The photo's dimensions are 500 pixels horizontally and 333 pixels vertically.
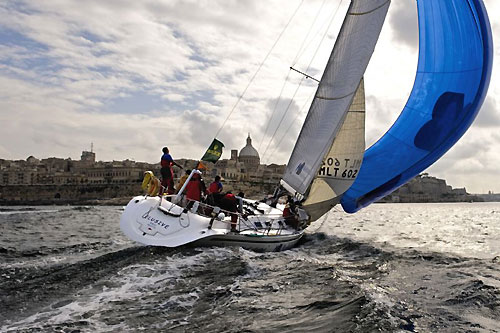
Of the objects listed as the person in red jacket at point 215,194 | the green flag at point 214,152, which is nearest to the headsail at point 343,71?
the green flag at point 214,152

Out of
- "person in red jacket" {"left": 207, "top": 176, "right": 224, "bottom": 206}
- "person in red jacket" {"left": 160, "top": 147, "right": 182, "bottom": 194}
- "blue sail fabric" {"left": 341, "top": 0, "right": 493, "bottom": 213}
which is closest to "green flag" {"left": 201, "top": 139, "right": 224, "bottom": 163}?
"person in red jacket" {"left": 207, "top": 176, "right": 224, "bottom": 206}

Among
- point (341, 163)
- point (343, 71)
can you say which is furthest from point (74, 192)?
point (343, 71)

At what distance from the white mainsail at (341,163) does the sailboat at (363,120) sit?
2cm

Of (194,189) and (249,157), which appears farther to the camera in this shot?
(249,157)

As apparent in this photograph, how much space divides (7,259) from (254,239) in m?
4.05

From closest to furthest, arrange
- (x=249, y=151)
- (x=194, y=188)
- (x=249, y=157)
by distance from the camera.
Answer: (x=194, y=188) → (x=249, y=157) → (x=249, y=151)

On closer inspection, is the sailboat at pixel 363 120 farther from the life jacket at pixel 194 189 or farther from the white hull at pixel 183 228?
the life jacket at pixel 194 189

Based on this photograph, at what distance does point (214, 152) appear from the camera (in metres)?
10.0

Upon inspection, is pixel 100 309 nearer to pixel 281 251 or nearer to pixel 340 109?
pixel 281 251

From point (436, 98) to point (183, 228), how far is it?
22.0 ft

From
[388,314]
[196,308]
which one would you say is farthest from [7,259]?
[388,314]

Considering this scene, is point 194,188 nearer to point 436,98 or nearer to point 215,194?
point 215,194

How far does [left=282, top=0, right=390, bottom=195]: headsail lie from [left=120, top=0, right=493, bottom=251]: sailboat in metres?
0.02

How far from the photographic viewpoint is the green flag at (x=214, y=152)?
32.4 ft
